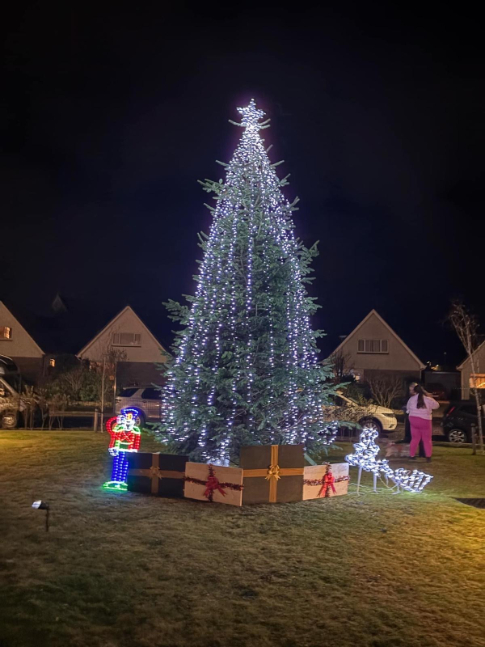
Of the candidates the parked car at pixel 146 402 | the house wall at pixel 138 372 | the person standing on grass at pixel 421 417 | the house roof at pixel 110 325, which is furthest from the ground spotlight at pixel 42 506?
the house roof at pixel 110 325

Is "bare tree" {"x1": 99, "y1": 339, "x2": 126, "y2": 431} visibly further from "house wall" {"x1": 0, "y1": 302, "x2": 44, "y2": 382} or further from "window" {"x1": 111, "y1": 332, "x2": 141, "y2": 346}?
"house wall" {"x1": 0, "y1": 302, "x2": 44, "y2": 382}

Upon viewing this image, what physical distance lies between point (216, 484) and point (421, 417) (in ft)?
20.5

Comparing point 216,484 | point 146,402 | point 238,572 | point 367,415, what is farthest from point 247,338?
point 146,402

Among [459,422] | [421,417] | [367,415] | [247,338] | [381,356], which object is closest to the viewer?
[247,338]

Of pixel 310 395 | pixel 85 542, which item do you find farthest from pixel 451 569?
pixel 310 395

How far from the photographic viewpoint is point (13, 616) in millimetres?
4609

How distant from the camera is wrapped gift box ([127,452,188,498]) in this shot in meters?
9.01

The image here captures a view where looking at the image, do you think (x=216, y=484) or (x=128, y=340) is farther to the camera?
(x=128, y=340)

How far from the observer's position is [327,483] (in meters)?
9.42

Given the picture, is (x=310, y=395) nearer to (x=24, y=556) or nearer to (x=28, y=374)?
(x=24, y=556)

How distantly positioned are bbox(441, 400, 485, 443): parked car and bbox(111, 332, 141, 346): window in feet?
84.7

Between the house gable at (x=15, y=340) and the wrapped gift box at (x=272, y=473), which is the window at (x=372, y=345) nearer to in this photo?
the house gable at (x=15, y=340)

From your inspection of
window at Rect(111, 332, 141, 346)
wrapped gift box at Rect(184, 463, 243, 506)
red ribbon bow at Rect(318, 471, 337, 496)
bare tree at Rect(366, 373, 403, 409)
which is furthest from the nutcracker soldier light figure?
window at Rect(111, 332, 141, 346)

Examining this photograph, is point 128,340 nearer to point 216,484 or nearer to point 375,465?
point 375,465
